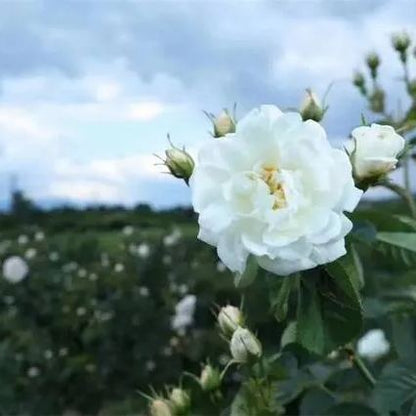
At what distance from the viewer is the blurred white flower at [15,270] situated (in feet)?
15.2

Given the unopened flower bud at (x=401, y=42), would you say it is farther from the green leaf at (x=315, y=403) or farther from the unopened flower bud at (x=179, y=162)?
the unopened flower bud at (x=179, y=162)

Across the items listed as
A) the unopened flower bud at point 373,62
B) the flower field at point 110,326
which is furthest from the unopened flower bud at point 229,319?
the flower field at point 110,326

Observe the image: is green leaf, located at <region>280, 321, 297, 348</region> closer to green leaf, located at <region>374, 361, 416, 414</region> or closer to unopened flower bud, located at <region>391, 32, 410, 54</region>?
green leaf, located at <region>374, 361, 416, 414</region>

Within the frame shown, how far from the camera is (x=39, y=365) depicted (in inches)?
187

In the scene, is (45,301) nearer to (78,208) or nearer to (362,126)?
(362,126)

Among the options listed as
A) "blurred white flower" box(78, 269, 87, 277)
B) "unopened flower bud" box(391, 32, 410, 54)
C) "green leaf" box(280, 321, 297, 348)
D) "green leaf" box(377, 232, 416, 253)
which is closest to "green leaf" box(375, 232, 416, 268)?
"green leaf" box(377, 232, 416, 253)

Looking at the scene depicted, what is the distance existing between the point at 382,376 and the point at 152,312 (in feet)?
11.4

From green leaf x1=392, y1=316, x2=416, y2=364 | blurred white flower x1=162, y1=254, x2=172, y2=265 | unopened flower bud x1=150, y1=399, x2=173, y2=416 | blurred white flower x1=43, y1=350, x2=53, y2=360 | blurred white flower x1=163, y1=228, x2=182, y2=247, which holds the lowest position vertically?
blurred white flower x1=43, y1=350, x2=53, y2=360

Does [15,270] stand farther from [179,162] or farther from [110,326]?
[179,162]

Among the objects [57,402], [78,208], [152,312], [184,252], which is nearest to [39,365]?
[57,402]

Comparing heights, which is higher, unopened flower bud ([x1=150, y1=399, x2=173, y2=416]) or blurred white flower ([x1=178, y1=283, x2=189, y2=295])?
unopened flower bud ([x1=150, y1=399, x2=173, y2=416])

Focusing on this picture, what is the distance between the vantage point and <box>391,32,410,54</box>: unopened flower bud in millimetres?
2078

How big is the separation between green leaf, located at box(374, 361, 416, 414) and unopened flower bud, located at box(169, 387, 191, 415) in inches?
7.8

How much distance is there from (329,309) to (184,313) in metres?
3.54
